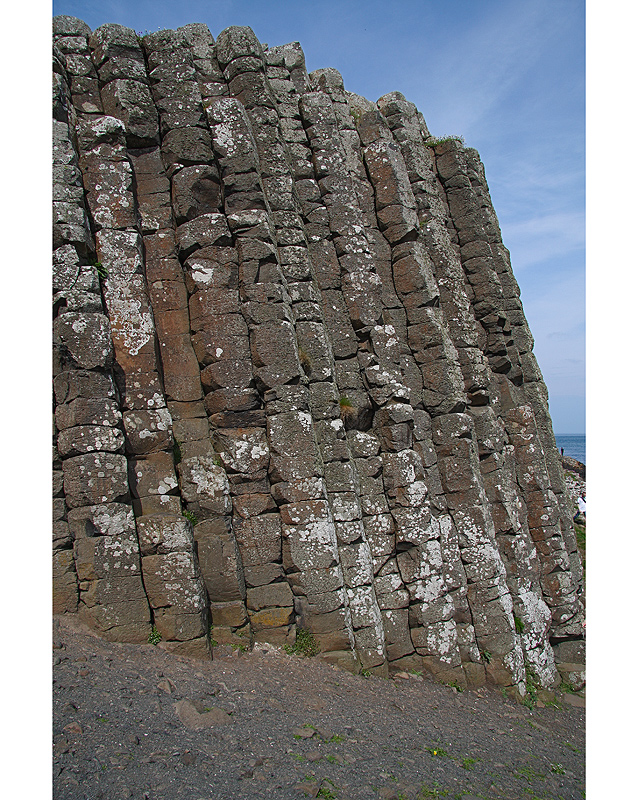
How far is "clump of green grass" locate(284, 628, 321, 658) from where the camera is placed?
850 centimetres

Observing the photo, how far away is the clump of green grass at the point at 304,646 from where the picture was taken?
27.9ft

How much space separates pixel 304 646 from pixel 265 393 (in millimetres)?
4202

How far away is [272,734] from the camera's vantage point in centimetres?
646

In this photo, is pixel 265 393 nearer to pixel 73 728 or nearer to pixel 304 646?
pixel 304 646

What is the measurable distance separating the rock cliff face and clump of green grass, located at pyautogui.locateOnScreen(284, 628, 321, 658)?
0.40ft

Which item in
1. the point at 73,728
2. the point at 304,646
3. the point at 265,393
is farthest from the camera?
the point at 265,393

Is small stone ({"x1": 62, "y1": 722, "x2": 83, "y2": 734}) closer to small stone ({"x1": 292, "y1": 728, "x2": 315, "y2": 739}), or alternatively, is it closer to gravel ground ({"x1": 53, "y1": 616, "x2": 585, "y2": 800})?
gravel ground ({"x1": 53, "y1": 616, "x2": 585, "y2": 800})

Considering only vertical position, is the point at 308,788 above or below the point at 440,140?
below

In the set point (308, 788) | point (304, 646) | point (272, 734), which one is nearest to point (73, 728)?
point (272, 734)

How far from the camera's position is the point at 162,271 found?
31.7 feet

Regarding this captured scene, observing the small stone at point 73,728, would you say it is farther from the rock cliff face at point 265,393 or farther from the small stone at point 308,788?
the small stone at point 308,788

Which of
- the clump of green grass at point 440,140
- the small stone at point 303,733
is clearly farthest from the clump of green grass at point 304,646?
the clump of green grass at point 440,140

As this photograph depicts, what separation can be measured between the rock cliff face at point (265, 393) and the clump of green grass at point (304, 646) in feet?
0.40

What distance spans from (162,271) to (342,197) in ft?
14.8
